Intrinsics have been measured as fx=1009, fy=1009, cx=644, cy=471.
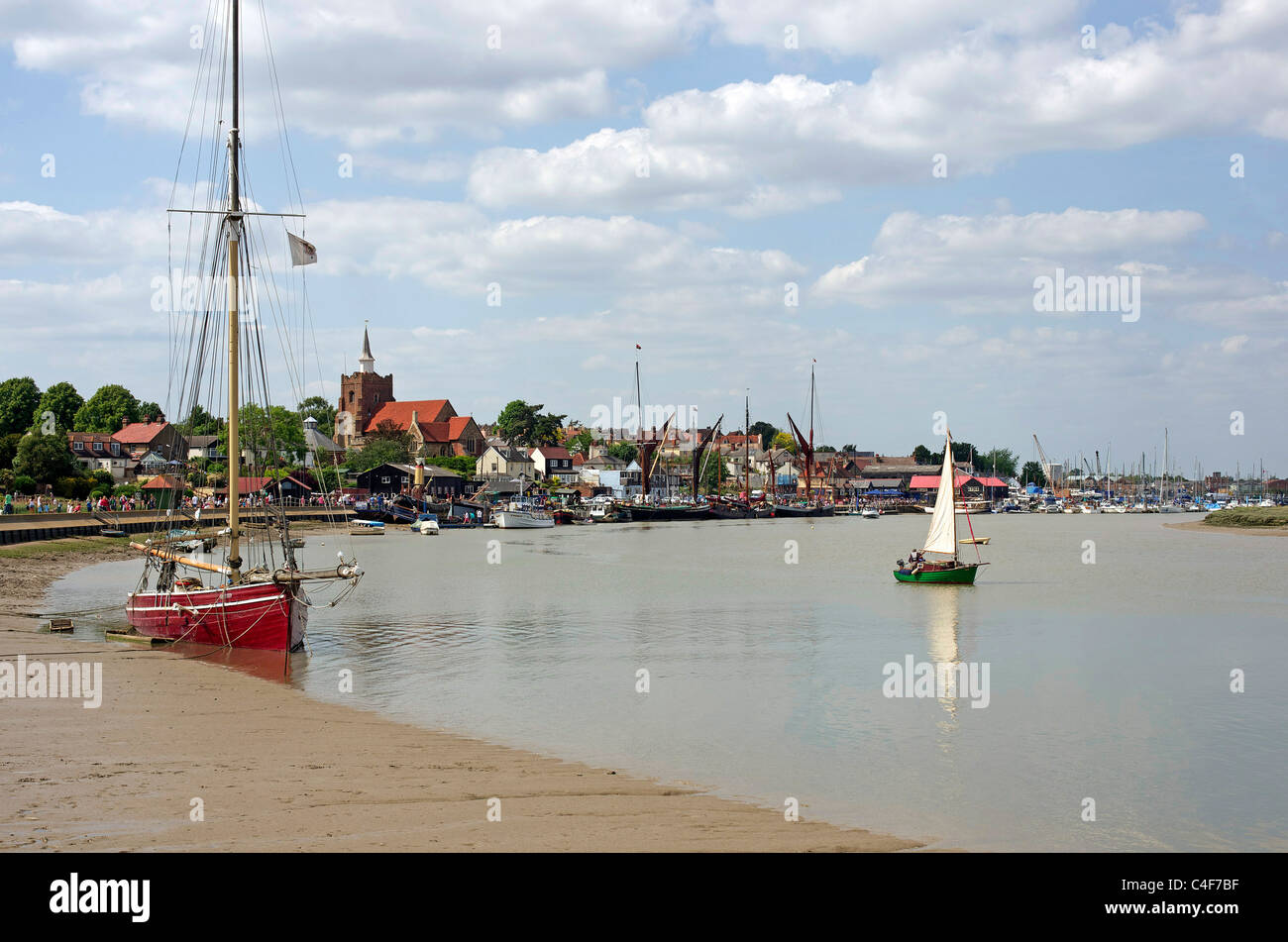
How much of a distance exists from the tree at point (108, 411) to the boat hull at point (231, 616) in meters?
126

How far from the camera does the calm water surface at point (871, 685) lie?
17.6 meters

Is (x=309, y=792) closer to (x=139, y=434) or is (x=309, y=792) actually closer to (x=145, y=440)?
(x=145, y=440)

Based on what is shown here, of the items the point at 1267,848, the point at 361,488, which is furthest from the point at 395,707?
the point at 361,488

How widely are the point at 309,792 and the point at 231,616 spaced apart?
1674 centimetres

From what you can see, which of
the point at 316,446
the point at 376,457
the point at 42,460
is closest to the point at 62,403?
the point at 316,446

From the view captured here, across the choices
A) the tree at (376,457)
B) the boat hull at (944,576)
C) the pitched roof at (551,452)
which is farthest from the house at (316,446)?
the boat hull at (944,576)

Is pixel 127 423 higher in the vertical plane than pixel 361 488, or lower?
higher

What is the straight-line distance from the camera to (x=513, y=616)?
43562 mm

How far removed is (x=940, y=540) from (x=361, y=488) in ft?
358

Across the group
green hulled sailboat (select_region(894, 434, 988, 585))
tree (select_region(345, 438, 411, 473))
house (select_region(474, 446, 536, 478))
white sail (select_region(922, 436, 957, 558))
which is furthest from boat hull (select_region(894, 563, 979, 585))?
house (select_region(474, 446, 536, 478))

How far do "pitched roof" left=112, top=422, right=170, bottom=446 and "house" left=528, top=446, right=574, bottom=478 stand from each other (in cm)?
6937

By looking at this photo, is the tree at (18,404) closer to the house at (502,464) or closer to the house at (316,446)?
the house at (316,446)

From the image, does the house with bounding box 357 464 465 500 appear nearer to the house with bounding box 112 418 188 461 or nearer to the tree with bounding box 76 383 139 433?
the house with bounding box 112 418 188 461

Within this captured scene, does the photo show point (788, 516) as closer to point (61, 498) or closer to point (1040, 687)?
point (61, 498)
